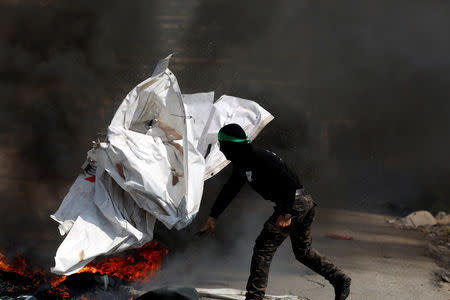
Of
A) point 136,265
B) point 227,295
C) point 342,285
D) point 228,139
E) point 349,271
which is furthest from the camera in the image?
point 349,271

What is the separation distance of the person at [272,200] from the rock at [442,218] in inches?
141

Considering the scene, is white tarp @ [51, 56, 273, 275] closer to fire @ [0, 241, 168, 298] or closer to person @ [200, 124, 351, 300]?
person @ [200, 124, 351, 300]

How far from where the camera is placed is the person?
285 centimetres

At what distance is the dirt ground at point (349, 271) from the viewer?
3.71m

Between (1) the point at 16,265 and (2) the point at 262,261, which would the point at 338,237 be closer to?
(2) the point at 262,261

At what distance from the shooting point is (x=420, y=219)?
6051 millimetres

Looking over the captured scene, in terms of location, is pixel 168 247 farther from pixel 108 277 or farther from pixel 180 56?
pixel 180 56

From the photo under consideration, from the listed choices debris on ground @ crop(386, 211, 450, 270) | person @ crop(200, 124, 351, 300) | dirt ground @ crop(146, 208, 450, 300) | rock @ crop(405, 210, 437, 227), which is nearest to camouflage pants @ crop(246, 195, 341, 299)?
person @ crop(200, 124, 351, 300)

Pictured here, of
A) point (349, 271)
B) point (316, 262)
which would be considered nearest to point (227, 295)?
point (316, 262)

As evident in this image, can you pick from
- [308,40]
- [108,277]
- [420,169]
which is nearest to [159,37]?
[308,40]

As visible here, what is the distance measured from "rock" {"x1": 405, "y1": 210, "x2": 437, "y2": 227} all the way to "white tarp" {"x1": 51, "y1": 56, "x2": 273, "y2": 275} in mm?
3649

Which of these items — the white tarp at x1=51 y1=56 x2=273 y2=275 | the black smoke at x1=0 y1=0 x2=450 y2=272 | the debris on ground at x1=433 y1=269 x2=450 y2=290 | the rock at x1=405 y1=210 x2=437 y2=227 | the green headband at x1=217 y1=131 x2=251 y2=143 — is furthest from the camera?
the rock at x1=405 y1=210 x2=437 y2=227

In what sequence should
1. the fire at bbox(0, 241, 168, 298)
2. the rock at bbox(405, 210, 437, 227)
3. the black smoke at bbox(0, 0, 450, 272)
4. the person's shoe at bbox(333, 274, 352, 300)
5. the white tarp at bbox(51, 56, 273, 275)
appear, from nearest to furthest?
the white tarp at bbox(51, 56, 273, 275)
the person's shoe at bbox(333, 274, 352, 300)
the fire at bbox(0, 241, 168, 298)
the black smoke at bbox(0, 0, 450, 272)
the rock at bbox(405, 210, 437, 227)

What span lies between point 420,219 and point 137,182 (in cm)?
455
